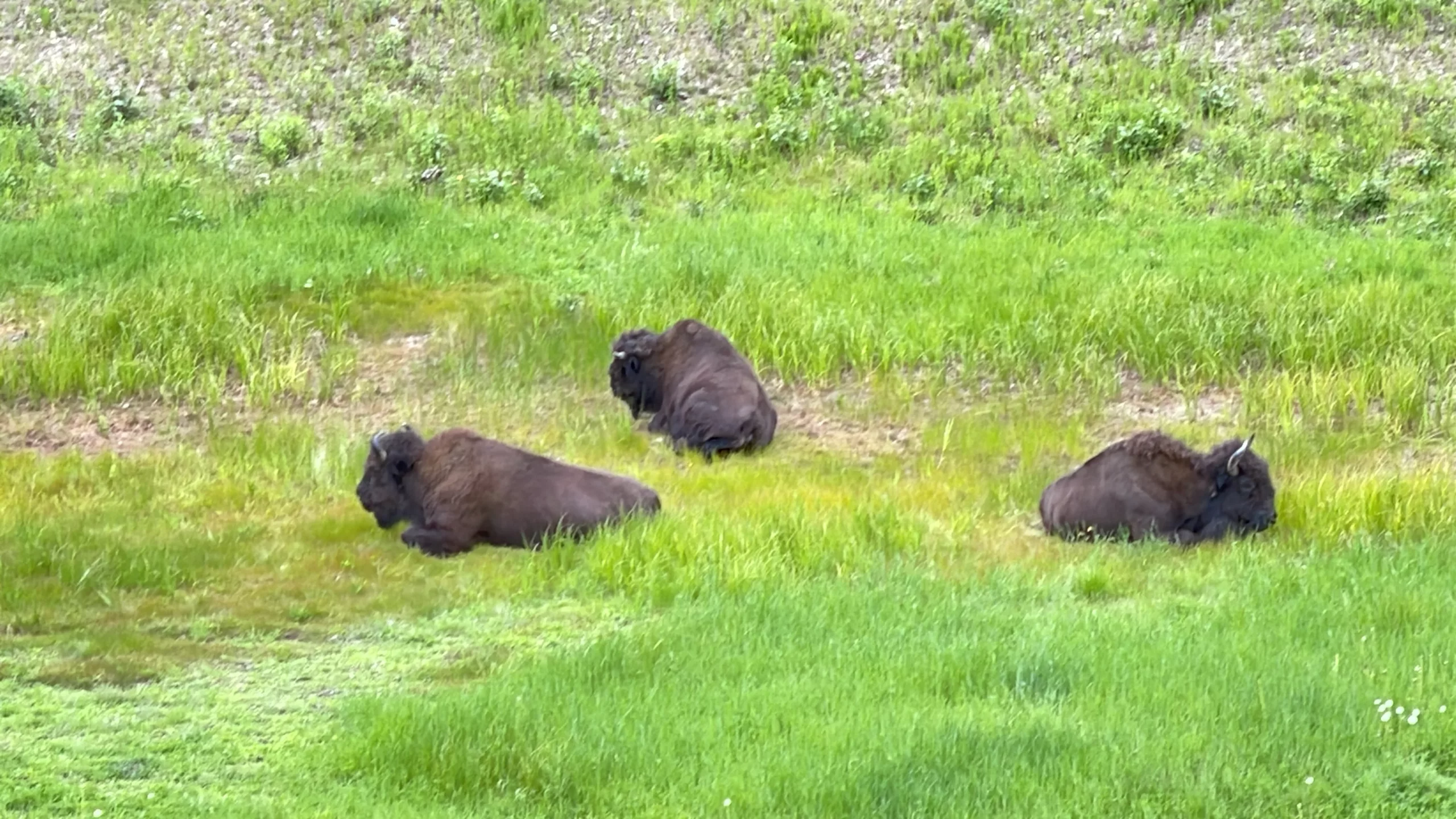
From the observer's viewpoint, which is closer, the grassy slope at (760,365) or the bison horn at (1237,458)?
the grassy slope at (760,365)

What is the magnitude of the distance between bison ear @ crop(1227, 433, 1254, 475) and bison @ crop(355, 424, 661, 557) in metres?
3.74

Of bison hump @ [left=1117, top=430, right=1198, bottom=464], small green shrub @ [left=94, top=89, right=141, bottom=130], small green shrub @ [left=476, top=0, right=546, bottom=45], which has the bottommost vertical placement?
bison hump @ [left=1117, top=430, right=1198, bottom=464]

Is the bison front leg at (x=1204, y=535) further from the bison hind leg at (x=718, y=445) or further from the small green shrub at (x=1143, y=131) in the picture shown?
the small green shrub at (x=1143, y=131)

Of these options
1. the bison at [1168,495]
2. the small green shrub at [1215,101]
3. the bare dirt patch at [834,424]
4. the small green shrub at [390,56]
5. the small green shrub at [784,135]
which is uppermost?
the small green shrub at [390,56]

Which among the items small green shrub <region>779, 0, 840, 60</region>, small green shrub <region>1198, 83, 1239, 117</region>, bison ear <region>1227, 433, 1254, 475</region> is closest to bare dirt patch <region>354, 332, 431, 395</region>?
bison ear <region>1227, 433, 1254, 475</region>

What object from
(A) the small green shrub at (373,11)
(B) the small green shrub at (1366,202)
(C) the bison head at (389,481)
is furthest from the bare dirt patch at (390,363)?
(B) the small green shrub at (1366,202)

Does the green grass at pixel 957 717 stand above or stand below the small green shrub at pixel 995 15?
below

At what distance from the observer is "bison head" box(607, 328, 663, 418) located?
1384cm

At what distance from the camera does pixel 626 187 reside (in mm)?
19297

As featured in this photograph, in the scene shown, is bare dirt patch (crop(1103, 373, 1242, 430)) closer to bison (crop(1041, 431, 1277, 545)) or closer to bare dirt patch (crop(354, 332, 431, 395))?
bison (crop(1041, 431, 1277, 545))

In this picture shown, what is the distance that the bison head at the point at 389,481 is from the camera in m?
11.3

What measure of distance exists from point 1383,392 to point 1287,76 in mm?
8459

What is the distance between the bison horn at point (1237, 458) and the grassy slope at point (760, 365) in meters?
0.54

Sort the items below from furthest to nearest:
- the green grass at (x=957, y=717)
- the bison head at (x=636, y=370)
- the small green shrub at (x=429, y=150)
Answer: the small green shrub at (x=429, y=150) < the bison head at (x=636, y=370) < the green grass at (x=957, y=717)
